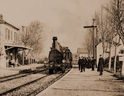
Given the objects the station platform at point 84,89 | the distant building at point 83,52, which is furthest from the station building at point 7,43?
the distant building at point 83,52

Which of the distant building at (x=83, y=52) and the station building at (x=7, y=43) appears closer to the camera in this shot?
the station building at (x=7, y=43)

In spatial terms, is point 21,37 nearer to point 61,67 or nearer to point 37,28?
point 37,28

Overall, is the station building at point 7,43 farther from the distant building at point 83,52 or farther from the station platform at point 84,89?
the distant building at point 83,52

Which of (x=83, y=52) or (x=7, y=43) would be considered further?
(x=83, y=52)

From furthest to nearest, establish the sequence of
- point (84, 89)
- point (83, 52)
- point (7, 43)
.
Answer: point (83, 52), point (7, 43), point (84, 89)

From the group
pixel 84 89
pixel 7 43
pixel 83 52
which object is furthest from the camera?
pixel 83 52

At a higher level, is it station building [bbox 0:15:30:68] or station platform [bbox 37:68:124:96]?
station building [bbox 0:15:30:68]

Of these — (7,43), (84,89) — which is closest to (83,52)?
(7,43)

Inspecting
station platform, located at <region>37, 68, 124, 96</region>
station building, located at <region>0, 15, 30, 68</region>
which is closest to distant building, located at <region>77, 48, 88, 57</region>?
station building, located at <region>0, 15, 30, 68</region>

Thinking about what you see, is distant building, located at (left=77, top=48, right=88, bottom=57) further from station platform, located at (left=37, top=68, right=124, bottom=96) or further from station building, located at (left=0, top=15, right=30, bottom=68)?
station platform, located at (left=37, top=68, right=124, bottom=96)

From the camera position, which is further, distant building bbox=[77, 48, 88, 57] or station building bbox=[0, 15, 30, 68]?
distant building bbox=[77, 48, 88, 57]

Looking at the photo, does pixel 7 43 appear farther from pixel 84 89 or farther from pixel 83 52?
pixel 83 52

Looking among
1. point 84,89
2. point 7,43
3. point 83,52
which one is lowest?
point 84,89

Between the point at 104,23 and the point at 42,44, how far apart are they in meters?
35.6
